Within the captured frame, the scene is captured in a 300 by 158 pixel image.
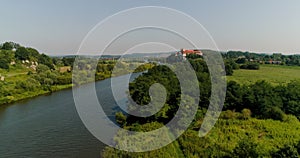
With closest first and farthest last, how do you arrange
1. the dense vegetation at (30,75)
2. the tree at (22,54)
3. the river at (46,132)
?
1. the river at (46,132)
2. the dense vegetation at (30,75)
3. the tree at (22,54)

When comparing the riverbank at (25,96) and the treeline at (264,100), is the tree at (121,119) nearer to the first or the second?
the treeline at (264,100)

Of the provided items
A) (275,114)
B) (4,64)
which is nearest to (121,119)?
(275,114)

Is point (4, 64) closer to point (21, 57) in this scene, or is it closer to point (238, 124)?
point (21, 57)

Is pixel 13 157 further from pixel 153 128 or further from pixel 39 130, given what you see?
pixel 153 128

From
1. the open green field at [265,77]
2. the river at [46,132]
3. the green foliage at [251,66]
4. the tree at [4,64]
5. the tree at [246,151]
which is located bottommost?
the river at [46,132]

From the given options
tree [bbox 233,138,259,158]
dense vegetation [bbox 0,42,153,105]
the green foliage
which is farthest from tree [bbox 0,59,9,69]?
tree [bbox 233,138,259,158]

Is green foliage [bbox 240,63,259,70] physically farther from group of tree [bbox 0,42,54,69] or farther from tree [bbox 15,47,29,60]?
tree [bbox 15,47,29,60]

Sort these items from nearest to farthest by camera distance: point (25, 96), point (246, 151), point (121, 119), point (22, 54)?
1. point (246, 151)
2. point (121, 119)
3. point (25, 96)
4. point (22, 54)

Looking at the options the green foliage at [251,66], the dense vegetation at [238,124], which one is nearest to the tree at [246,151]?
the dense vegetation at [238,124]
